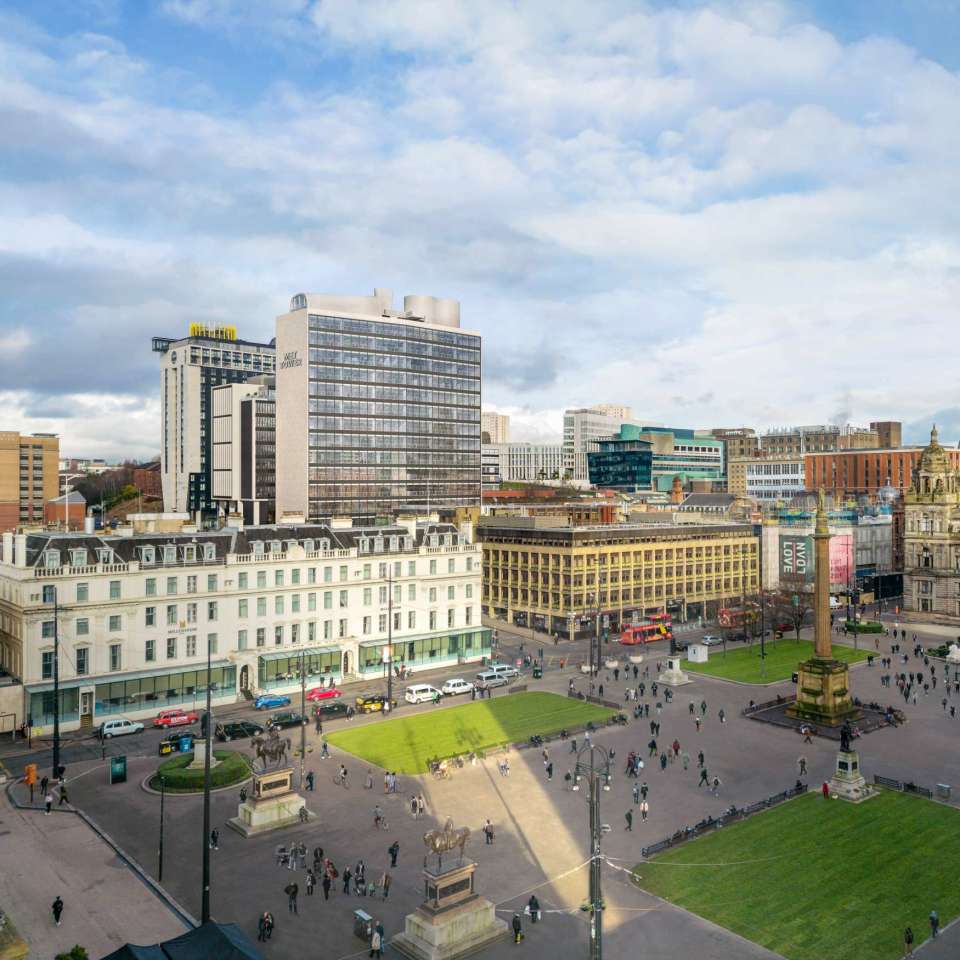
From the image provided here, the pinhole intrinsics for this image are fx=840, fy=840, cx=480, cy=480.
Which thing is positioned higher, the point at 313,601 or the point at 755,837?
the point at 313,601

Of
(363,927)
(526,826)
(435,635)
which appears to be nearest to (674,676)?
(435,635)

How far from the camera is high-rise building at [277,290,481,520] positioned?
433 ft

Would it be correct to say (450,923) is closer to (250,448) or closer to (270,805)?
(270,805)

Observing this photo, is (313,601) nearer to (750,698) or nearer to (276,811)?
(276,811)

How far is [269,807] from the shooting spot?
42.3 m

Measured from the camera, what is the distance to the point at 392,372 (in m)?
139

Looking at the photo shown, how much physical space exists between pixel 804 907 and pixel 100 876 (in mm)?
29945

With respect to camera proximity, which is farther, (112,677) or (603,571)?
(603,571)

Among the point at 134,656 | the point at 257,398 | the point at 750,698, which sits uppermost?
the point at 257,398

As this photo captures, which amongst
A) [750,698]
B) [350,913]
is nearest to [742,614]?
[750,698]

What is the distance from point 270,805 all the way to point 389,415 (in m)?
101

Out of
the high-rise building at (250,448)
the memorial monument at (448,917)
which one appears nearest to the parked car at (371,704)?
the memorial monument at (448,917)

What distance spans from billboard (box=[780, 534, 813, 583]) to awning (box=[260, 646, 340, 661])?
2884 inches

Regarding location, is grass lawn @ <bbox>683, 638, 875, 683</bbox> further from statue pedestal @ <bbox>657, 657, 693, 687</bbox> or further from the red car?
the red car
